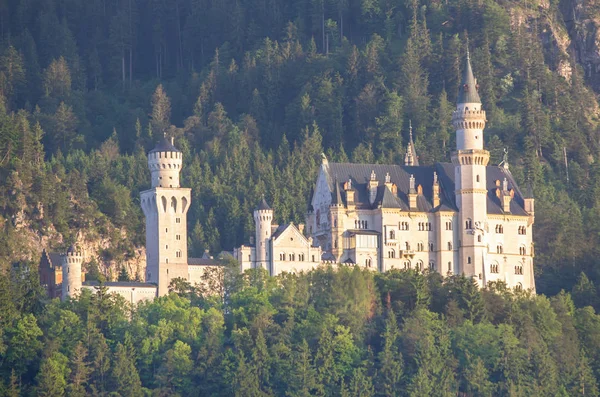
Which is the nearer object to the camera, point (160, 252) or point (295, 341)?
point (160, 252)

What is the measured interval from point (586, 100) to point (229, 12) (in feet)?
123

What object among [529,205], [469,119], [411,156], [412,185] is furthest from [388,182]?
[411,156]

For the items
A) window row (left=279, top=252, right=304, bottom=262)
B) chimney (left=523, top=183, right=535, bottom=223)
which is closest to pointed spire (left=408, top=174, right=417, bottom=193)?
chimney (left=523, top=183, right=535, bottom=223)

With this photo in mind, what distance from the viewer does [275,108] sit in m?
177

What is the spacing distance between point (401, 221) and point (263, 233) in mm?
9657

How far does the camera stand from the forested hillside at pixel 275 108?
146 metres

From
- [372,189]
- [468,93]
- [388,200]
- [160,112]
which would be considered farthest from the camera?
[160,112]

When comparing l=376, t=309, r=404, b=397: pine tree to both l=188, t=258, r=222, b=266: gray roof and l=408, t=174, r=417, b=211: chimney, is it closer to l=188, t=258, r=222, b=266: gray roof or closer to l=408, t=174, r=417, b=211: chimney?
l=408, t=174, r=417, b=211: chimney

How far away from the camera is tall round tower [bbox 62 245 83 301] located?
124562 mm

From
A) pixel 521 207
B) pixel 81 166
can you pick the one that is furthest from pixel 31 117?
pixel 521 207

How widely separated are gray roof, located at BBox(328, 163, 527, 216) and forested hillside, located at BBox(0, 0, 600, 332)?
9.74 metres

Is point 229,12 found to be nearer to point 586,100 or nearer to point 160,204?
point 586,100

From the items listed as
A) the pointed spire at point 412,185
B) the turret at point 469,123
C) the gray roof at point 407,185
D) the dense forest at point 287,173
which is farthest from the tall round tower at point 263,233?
the turret at point 469,123

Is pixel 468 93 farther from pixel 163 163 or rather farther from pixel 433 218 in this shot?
pixel 163 163
